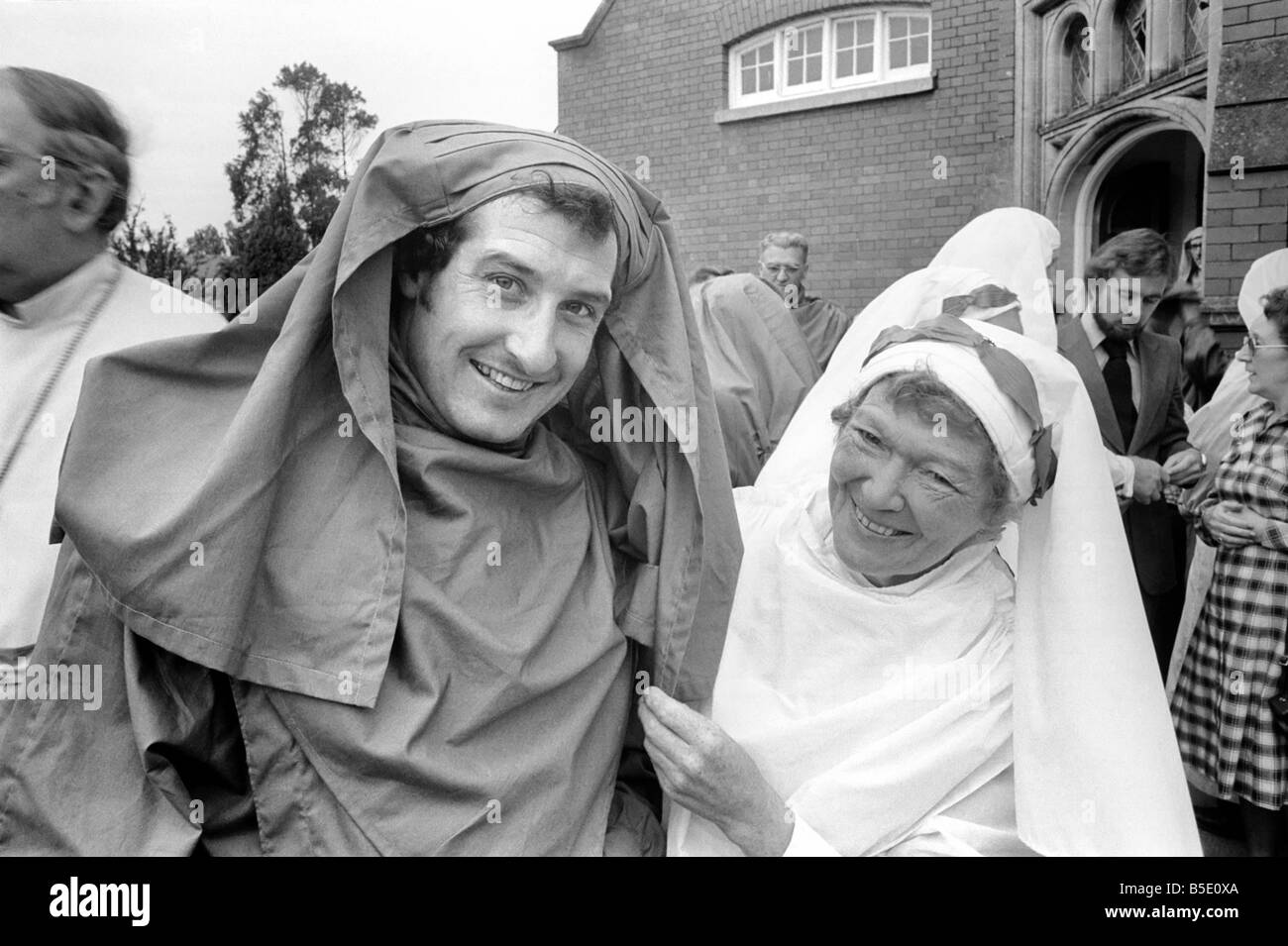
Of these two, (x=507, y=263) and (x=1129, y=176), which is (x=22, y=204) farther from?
(x=1129, y=176)

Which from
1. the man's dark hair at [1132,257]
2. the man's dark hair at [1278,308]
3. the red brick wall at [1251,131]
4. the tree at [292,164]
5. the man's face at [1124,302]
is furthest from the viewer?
the man's face at [1124,302]

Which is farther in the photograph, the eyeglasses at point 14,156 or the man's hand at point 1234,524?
the man's hand at point 1234,524

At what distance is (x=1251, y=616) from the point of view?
2488 mm

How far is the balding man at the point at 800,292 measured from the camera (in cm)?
242

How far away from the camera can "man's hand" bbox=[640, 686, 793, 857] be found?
1.44 meters

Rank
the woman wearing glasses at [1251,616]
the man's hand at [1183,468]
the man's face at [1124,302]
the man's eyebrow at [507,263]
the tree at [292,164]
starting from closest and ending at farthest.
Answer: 1. the man's eyebrow at [507,263]
2. the tree at [292,164]
3. the woman wearing glasses at [1251,616]
4. the man's hand at [1183,468]
5. the man's face at [1124,302]

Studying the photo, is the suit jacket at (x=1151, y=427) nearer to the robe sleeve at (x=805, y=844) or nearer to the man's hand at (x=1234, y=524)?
the man's hand at (x=1234, y=524)

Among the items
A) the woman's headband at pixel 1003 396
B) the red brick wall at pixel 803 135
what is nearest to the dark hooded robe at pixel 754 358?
the red brick wall at pixel 803 135

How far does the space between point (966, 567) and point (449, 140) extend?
112 cm

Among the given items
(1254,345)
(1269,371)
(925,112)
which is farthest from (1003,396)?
(1269,371)

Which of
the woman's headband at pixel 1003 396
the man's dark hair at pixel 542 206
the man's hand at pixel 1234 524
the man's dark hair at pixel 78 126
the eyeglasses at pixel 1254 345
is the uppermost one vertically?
the man's dark hair at pixel 78 126

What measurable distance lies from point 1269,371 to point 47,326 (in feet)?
8.64

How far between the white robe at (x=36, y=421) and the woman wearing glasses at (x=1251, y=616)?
249 cm
